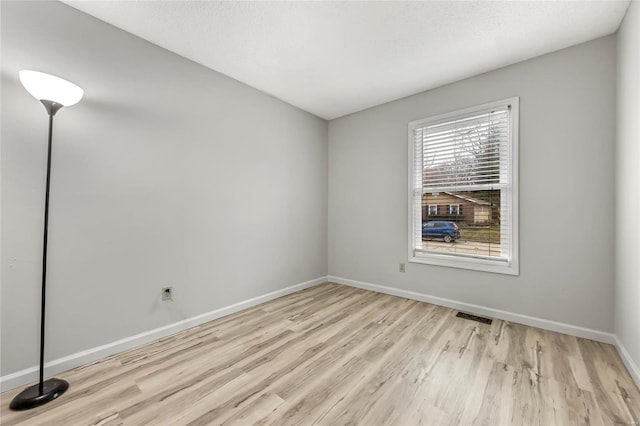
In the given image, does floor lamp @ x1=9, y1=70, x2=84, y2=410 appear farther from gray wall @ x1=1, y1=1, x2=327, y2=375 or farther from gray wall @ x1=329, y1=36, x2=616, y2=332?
gray wall @ x1=329, y1=36, x2=616, y2=332

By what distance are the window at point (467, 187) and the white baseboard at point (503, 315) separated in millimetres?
417

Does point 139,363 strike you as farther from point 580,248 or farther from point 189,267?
point 580,248

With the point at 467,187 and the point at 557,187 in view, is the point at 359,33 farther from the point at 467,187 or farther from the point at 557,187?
the point at 557,187

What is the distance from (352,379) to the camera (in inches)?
66.9

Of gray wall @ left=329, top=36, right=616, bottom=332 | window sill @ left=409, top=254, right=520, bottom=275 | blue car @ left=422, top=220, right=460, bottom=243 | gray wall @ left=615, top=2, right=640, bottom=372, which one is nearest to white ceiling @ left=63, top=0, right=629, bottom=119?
gray wall @ left=329, top=36, right=616, bottom=332

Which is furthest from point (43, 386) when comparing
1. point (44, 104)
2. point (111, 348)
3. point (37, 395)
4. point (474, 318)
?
point (474, 318)

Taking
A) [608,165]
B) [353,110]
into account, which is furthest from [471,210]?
[353,110]

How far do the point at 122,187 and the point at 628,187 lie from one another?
3.76m

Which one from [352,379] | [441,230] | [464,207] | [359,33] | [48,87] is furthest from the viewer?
[441,230]

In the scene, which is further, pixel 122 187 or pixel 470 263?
pixel 470 263

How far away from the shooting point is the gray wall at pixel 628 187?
1.68m

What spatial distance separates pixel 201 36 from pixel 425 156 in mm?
2645

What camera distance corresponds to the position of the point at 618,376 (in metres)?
1.71

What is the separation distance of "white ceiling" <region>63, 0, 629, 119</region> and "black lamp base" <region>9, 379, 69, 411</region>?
2.54 meters
